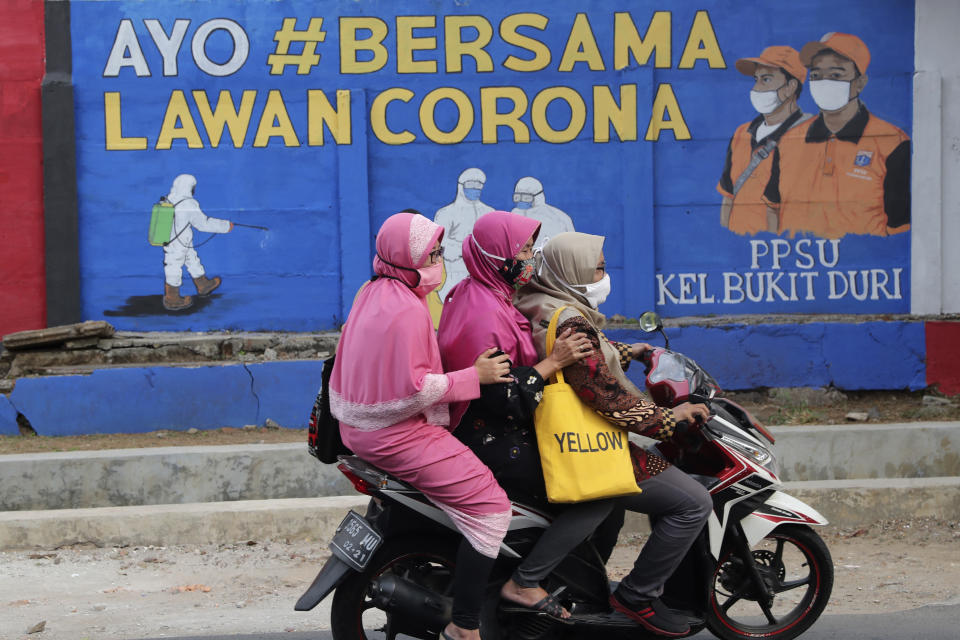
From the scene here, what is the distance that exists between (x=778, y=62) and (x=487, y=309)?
20.7 ft

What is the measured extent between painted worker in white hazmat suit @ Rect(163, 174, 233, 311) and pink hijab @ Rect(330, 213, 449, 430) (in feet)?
18.5

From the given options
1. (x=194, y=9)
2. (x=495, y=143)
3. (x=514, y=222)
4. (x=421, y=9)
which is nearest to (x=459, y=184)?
(x=495, y=143)

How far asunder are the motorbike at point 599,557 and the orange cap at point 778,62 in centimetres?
561

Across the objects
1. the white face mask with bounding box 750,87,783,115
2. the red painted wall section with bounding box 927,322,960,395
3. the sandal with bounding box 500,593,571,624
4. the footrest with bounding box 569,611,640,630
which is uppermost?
the white face mask with bounding box 750,87,783,115

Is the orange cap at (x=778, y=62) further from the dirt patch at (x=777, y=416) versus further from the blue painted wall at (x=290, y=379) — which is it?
the dirt patch at (x=777, y=416)

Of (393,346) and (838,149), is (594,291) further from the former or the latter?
(838,149)

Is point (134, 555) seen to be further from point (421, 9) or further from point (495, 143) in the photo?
point (421, 9)

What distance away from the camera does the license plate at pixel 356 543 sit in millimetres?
3170

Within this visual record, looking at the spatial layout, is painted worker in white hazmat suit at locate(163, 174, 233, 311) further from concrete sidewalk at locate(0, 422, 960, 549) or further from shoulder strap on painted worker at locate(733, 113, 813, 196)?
shoulder strap on painted worker at locate(733, 113, 813, 196)

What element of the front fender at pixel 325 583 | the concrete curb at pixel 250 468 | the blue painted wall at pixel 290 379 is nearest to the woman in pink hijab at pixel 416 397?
the front fender at pixel 325 583

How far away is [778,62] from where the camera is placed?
8516 millimetres

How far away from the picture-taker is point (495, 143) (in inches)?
335

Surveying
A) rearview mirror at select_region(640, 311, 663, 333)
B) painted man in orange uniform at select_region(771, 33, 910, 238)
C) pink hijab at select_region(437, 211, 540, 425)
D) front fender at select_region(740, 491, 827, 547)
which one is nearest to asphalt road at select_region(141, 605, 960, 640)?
front fender at select_region(740, 491, 827, 547)

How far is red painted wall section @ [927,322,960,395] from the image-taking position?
8242 mm
